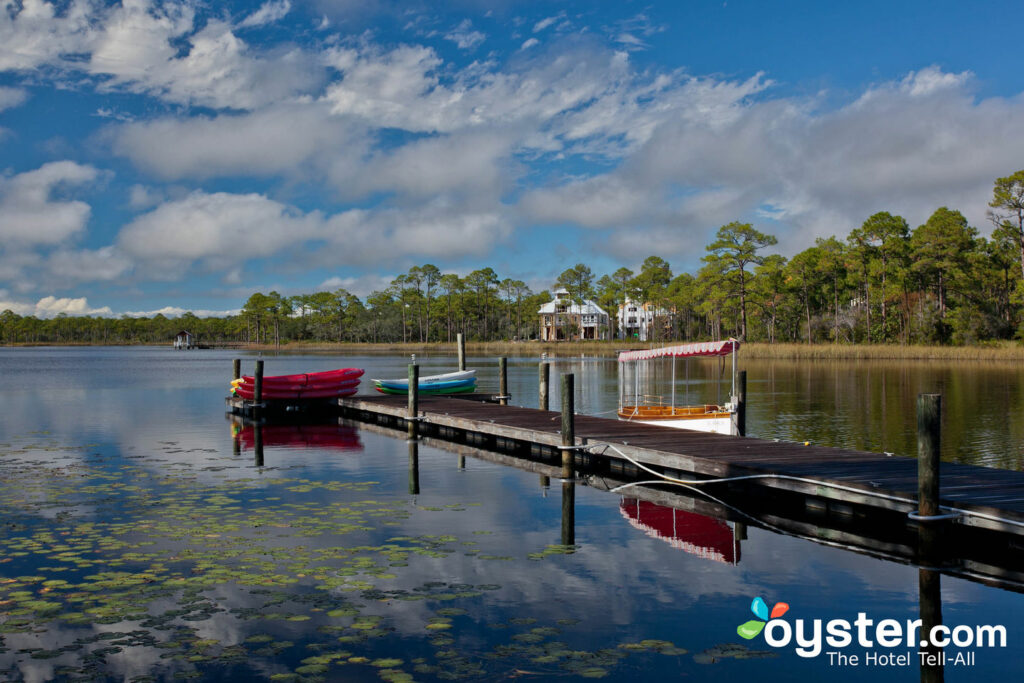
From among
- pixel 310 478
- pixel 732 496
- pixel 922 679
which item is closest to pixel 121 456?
pixel 310 478

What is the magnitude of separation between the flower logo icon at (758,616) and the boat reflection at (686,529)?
1.65 meters

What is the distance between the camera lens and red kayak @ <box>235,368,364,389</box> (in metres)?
30.4

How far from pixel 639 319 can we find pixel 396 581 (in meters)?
128

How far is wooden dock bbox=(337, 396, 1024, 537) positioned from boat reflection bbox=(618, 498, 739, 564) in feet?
3.64

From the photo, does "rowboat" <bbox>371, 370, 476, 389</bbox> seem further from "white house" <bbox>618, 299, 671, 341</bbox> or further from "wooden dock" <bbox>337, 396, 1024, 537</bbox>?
"white house" <bbox>618, 299, 671, 341</bbox>

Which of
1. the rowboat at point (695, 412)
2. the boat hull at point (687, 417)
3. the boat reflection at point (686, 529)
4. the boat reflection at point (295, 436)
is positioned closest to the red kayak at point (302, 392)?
the boat reflection at point (295, 436)

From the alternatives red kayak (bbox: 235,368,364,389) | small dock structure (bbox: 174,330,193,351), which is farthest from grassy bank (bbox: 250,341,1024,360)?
small dock structure (bbox: 174,330,193,351)

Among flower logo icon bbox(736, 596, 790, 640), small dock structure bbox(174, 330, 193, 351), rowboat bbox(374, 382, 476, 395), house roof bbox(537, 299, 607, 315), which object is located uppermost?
house roof bbox(537, 299, 607, 315)

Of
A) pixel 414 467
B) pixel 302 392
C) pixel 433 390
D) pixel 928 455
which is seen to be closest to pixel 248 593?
pixel 928 455

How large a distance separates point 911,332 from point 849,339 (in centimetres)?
811

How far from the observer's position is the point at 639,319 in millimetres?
134500

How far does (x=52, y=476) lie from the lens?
16.5 metres

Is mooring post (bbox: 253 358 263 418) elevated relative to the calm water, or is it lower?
elevated

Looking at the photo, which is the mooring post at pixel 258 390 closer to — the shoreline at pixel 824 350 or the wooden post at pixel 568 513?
the wooden post at pixel 568 513
